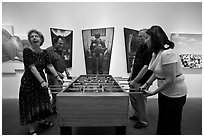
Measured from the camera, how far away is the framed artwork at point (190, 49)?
4008 mm

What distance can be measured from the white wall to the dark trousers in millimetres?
2460

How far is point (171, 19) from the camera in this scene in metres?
3.91

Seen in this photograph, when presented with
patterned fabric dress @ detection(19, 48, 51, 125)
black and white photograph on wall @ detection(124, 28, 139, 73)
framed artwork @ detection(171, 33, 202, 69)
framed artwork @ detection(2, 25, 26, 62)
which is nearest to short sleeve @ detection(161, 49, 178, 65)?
patterned fabric dress @ detection(19, 48, 51, 125)

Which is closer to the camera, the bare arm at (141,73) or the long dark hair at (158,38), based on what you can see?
the long dark hair at (158,38)

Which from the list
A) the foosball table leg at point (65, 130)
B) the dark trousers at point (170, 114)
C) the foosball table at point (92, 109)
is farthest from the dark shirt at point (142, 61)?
the foosball table leg at point (65, 130)

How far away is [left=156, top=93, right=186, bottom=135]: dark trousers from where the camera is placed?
56.5 inches

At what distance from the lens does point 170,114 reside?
145 centimetres

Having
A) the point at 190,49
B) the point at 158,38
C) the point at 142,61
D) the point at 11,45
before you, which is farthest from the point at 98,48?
the point at 158,38

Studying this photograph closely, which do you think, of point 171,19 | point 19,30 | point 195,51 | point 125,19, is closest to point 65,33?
point 19,30

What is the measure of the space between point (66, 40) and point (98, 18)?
93 centimetres

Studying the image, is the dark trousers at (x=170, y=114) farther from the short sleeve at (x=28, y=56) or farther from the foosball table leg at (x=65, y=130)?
the short sleeve at (x=28, y=56)

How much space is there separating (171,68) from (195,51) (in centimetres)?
331

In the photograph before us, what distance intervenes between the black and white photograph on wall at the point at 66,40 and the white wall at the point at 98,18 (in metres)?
0.10

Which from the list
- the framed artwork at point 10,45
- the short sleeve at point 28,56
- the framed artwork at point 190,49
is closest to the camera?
the short sleeve at point 28,56
